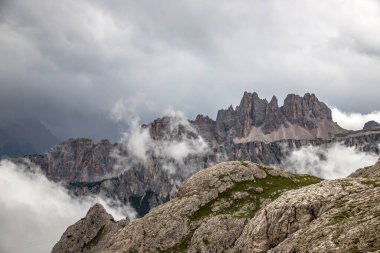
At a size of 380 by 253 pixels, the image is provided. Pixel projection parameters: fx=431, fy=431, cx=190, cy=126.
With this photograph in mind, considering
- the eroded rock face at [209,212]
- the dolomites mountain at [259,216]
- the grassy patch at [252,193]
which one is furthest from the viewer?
the grassy patch at [252,193]

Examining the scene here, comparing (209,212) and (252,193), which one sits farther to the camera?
(252,193)

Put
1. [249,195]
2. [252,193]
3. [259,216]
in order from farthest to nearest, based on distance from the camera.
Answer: [252,193], [249,195], [259,216]

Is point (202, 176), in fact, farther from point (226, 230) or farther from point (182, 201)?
point (226, 230)

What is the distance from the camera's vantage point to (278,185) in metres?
133

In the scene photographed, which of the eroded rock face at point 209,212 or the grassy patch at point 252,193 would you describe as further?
the grassy patch at point 252,193

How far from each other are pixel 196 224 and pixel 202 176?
22.0 meters

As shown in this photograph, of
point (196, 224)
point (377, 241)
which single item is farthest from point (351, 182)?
point (196, 224)

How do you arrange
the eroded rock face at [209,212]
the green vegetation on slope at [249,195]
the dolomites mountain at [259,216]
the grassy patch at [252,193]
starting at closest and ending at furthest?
the dolomites mountain at [259,216] < the eroded rock face at [209,212] < the green vegetation on slope at [249,195] < the grassy patch at [252,193]

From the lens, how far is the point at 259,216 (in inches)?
2625

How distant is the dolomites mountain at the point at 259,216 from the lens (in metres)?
48.9

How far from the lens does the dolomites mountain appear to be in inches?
1925

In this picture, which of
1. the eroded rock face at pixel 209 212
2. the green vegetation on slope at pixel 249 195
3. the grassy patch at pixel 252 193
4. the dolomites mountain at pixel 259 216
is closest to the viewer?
the dolomites mountain at pixel 259 216

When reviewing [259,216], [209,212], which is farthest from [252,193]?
[259,216]

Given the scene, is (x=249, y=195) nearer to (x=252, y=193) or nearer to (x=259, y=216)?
(x=252, y=193)
